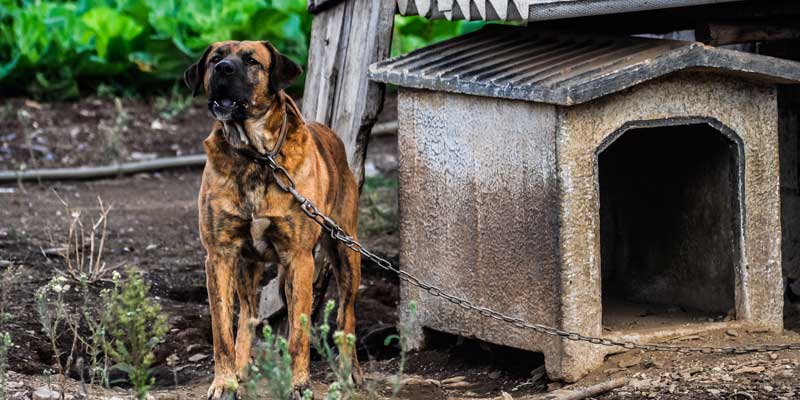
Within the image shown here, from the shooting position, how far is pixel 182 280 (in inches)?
304

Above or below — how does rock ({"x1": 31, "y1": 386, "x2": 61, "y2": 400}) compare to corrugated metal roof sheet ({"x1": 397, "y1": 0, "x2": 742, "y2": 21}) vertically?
below

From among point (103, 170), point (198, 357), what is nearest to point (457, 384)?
point (198, 357)

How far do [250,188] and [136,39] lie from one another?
24.7 feet

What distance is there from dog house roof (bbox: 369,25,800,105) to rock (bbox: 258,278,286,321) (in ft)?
4.77

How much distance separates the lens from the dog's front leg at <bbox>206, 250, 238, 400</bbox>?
18.0 feet

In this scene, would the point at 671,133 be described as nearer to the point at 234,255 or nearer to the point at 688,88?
the point at 688,88

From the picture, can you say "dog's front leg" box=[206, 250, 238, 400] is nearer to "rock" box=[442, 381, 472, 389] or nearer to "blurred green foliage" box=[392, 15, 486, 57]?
"rock" box=[442, 381, 472, 389]

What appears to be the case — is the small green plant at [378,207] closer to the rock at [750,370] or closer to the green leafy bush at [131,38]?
the green leafy bush at [131,38]

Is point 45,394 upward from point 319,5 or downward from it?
downward

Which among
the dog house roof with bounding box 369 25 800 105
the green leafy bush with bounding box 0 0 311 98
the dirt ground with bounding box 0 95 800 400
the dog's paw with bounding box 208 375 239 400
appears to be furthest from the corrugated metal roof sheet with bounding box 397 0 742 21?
the green leafy bush with bounding box 0 0 311 98

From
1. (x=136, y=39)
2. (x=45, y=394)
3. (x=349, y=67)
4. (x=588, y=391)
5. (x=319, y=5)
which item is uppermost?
(x=136, y=39)

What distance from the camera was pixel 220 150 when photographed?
5.46 meters

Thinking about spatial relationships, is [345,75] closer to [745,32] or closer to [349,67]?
[349,67]

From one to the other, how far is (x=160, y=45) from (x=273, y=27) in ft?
3.87
